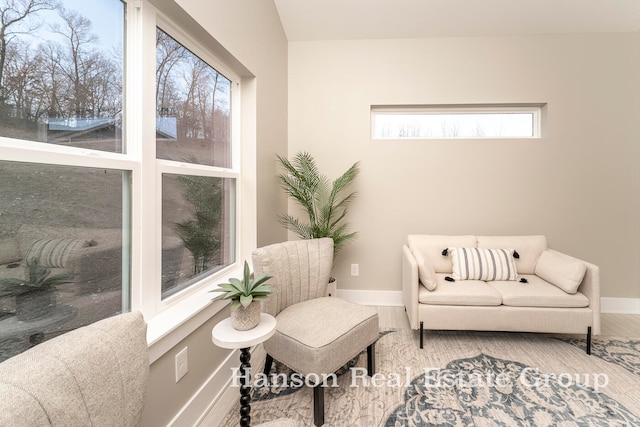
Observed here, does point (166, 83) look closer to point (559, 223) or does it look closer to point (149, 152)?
point (149, 152)

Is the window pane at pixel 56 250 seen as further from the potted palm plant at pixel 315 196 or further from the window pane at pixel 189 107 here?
the potted palm plant at pixel 315 196

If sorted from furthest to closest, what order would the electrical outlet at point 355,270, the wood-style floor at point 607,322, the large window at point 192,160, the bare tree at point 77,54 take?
the electrical outlet at point 355,270
the wood-style floor at point 607,322
the large window at point 192,160
the bare tree at point 77,54

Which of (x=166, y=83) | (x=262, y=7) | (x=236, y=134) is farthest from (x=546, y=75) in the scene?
(x=166, y=83)

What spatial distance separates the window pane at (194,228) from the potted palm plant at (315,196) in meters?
0.72

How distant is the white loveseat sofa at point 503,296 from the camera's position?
2.00 metres

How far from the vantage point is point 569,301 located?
2.00 meters

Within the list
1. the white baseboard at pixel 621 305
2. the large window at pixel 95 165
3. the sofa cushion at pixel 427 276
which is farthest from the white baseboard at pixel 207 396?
the white baseboard at pixel 621 305

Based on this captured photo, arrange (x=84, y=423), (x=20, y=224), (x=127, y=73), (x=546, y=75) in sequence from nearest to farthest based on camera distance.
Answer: (x=84, y=423), (x=20, y=224), (x=127, y=73), (x=546, y=75)

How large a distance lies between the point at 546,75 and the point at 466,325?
271 cm

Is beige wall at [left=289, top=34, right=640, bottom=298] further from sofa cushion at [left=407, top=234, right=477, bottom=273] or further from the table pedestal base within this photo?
the table pedestal base

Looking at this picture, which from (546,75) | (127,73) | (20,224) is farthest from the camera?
(546,75)

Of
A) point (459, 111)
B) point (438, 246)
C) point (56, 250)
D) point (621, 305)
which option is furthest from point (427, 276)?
point (621, 305)

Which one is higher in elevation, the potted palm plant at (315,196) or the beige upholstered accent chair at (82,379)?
the potted palm plant at (315,196)

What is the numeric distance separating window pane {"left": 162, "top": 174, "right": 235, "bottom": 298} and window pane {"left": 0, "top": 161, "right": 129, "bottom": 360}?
25 cm
